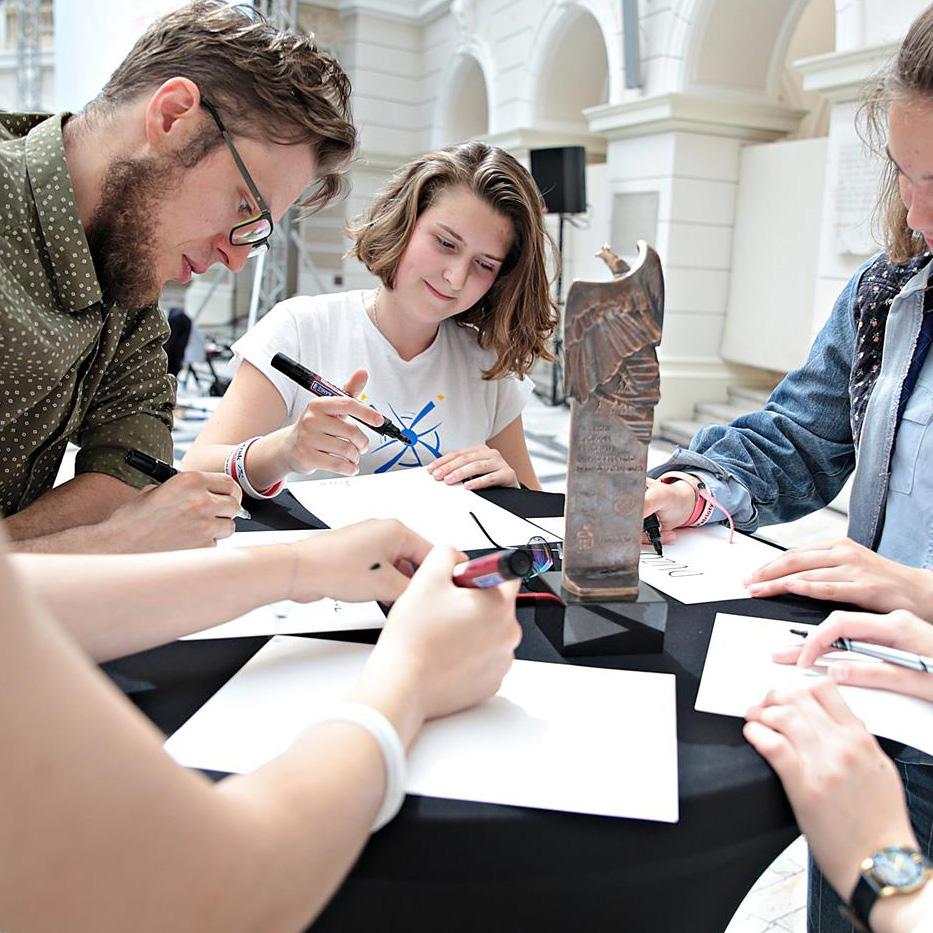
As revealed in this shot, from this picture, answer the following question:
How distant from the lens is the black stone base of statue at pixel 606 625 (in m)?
0.83

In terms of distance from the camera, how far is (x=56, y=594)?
0.69 m

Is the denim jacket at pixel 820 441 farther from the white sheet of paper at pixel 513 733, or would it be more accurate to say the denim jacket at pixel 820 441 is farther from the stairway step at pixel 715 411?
the stairway step at pixel 715 411

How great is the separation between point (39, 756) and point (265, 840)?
129mm

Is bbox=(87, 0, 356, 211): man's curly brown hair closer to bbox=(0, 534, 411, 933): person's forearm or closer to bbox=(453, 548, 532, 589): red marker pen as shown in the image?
bbox=(453, 548, 532, 589): red marker pen

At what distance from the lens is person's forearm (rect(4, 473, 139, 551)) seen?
119cm

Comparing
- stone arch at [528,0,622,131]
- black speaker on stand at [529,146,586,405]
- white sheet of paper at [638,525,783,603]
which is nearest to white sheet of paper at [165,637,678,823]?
white sheet of paper at [638,525,783,603]

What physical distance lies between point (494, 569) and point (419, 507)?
26.4 inches

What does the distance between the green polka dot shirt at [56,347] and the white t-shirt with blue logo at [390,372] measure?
451 mm

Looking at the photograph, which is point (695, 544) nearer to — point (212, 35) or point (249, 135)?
point (249, 135)

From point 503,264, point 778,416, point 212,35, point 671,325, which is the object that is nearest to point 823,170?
point 671,325

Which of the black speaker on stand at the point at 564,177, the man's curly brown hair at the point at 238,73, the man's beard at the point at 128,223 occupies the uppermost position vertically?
the black speaker on stand at the point at 564,177

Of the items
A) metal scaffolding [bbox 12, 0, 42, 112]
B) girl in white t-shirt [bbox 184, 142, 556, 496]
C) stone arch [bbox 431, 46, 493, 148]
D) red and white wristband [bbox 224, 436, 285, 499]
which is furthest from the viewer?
metal scaffolding [bbox 12, 0, 42, 112]

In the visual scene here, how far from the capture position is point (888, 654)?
805mm

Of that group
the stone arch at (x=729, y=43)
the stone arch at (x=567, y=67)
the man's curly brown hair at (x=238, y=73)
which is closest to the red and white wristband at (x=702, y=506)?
the man's curly brown hair at (x=238, y=73)
